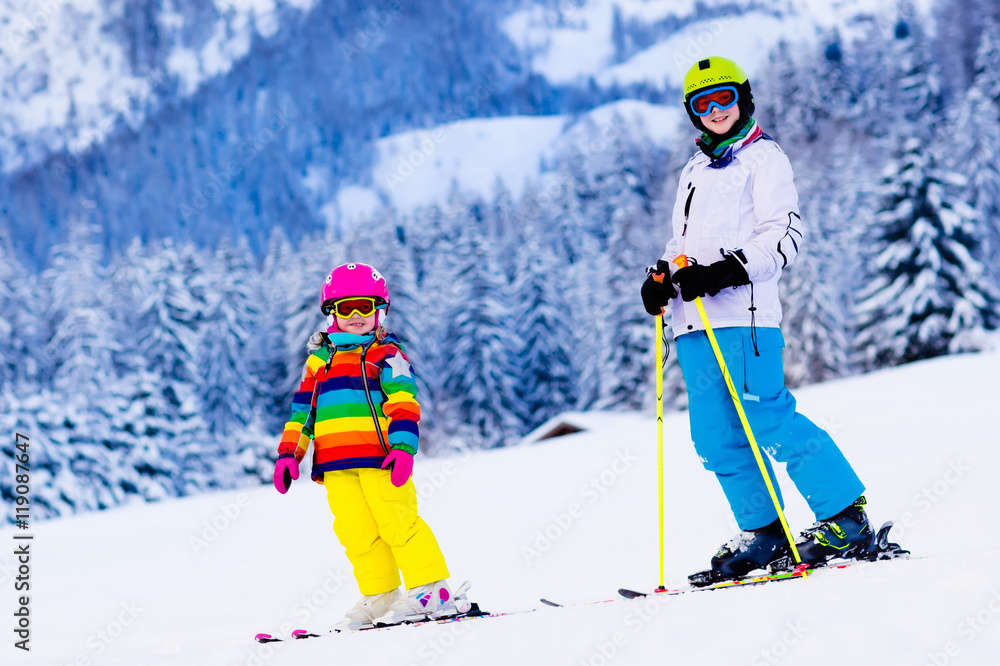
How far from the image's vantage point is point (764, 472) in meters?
3.35

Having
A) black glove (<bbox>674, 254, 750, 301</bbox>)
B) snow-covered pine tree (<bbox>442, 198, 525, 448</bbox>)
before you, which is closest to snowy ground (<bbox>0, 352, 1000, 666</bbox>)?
black glove (<bbox>674, 254, 750, 301</bbox>)

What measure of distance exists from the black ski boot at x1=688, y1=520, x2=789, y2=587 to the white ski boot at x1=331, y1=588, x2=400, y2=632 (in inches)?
56.7

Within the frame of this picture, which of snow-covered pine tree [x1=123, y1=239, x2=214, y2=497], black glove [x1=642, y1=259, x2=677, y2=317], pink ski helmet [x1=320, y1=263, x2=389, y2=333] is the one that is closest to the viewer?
black glove [x1=642, y1=259, x2=677, y2=317]

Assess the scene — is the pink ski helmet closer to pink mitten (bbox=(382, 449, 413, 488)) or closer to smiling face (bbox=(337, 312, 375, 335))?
smiling face (bbox=(337, 312, 375, 335))

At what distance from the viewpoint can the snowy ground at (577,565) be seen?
2.27 metres

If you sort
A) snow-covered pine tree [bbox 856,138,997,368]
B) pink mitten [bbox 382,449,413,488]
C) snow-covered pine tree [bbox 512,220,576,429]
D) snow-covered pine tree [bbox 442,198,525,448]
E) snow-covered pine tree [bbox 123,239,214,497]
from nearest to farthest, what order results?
1. pink mitten [bbox 382,449,413,488]
2. snow-covered pine tree [bbox 856,138,997,368]
3. snow-covered pine tree [bbox 123,239,214,497]
4. snow-covered pine tree [bbox 442,198,525,448]
5. snow-covered pine tree [bbox 512,220,576,429]

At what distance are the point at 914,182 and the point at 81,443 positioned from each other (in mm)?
25477

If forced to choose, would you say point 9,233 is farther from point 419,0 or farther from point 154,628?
point 419,0

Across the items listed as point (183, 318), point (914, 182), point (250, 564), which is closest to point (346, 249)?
point (183, 318)

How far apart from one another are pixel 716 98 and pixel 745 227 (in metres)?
0.60

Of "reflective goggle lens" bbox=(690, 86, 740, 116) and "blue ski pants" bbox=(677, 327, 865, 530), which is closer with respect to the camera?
"blue ski pants" bbox=(677, 327, 865, 530)

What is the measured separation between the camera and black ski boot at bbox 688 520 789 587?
11.4 feet

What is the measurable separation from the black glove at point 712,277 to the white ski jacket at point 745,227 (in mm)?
41

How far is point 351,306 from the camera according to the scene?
3.93 m
